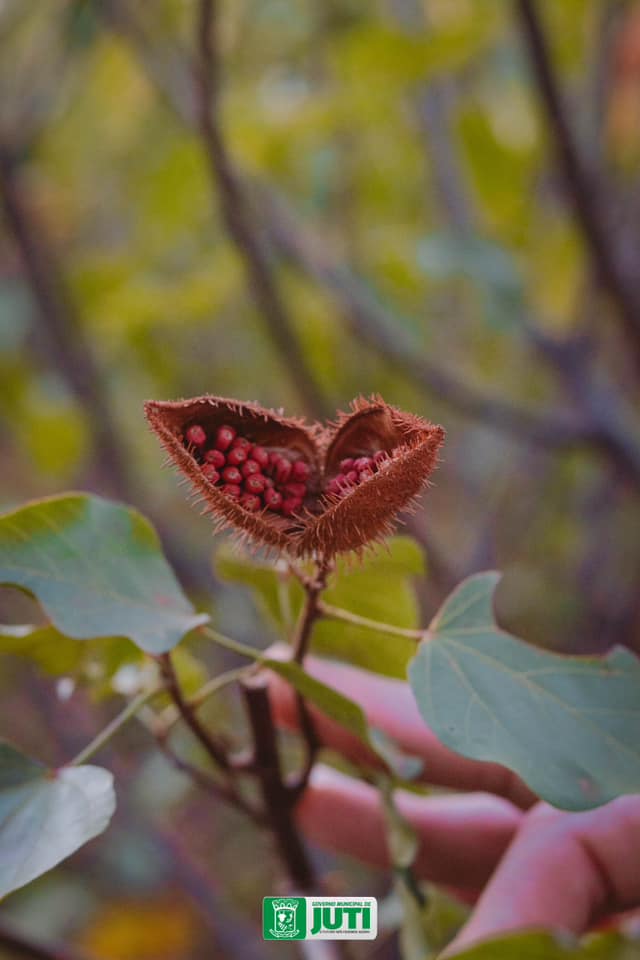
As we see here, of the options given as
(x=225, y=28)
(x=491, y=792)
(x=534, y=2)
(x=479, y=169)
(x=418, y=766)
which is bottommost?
(x=491, y=792)

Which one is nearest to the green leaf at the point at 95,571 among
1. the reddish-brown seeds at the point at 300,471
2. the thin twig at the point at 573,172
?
the reddish-brown seeds at the point at 300,471

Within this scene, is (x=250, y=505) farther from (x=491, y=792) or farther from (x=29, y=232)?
(x=29, y=232)

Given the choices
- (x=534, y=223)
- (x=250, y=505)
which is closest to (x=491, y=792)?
(x=250, y=505)

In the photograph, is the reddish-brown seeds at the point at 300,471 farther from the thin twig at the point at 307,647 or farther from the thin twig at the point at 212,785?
the thin twig at the point at 212,785

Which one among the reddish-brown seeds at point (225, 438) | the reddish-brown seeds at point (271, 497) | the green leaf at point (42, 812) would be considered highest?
the reddish-brown seeds at point (225, 438)

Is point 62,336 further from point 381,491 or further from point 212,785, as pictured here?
point 381,491

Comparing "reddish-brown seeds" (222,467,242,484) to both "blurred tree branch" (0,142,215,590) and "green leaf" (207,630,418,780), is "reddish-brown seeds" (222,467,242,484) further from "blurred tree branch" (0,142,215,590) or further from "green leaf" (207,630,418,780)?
"blurred tree branch" (0,142,215,590)

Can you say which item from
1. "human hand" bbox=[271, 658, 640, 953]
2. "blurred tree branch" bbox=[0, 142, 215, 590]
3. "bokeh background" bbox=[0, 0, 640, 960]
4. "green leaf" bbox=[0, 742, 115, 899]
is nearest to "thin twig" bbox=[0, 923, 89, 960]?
"green leaf" bbox=[0, 742, 115, 899]
